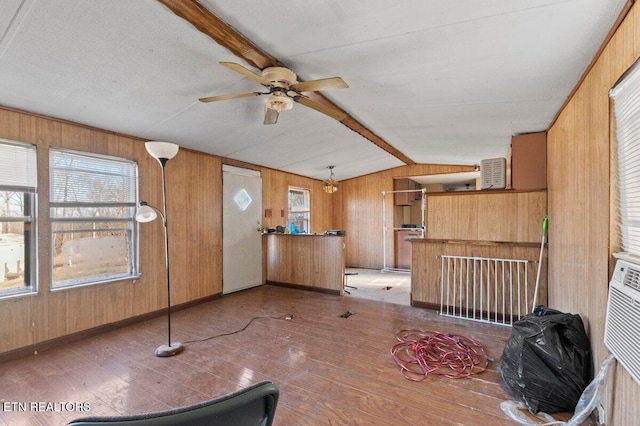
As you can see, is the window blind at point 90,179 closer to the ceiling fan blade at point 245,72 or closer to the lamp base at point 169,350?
the lamp base at point 169,350

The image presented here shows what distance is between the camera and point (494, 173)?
3869 mm

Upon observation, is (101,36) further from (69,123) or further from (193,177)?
(193,177)

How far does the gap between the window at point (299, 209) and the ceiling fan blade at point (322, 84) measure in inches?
172

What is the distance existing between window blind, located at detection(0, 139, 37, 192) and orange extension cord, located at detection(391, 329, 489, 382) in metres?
3.87

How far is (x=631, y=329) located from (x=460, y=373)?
1329 millimetres

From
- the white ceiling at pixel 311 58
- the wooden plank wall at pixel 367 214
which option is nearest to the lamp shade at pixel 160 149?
the white ceiling at pixel 311 58

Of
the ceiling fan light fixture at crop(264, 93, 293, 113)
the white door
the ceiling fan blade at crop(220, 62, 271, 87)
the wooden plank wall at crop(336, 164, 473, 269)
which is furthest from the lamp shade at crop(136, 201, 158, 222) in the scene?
the wooden plank wall at crop(336, 164, 473, 269)

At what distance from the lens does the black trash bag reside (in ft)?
5.93

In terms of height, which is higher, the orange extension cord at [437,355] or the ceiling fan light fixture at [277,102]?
the ceiling fan light fixture at [277,102]

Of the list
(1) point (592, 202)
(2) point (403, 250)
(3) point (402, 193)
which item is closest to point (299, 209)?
(3) point (402, 193)

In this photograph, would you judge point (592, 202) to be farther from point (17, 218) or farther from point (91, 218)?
point (17, 218)

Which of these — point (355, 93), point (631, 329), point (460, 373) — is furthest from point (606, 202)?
point (355, 93)

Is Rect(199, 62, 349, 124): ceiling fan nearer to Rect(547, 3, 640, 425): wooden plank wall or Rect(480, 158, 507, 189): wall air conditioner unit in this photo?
Rect(547, 3, 640, 425): wooden plank wall

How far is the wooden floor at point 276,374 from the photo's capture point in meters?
1.90
